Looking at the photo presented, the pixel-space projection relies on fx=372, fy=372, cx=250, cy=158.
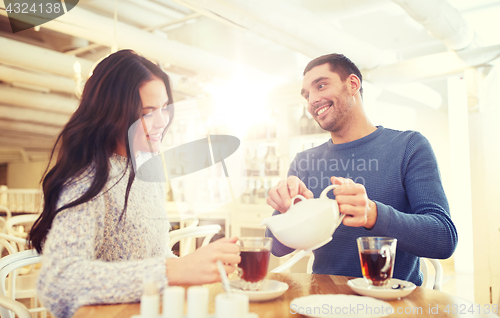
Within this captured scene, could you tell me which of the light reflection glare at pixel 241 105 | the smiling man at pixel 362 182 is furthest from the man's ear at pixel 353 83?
the light reflection glare at pixel 241 105

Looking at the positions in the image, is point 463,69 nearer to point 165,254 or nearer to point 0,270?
point 165,254

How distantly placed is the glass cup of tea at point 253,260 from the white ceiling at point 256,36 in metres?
1.96

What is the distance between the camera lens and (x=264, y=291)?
0.86m

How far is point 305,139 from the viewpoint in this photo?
403 centimetres

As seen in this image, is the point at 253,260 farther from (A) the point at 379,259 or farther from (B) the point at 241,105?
(B) the point at 241,105

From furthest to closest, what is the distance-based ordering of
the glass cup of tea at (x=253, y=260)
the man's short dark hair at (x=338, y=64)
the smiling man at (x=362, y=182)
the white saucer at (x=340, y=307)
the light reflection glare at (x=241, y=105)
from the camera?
the light reflection glare at (x=241, y=105)
the man's short dark hair at (x=338, y=64)
the smiling man at (x=362, y=182)
the glass cup of tea at (x=253, y=260)
the white saucer at (x=340, y=307)

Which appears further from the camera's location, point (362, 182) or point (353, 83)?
point (353, 83)

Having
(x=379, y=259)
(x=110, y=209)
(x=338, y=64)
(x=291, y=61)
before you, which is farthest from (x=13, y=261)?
(x=291, y=61)

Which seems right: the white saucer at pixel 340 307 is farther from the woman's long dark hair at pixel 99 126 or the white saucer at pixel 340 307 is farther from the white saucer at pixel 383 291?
the woman's long dark hair at pixel 99 126

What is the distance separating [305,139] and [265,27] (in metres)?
1.55

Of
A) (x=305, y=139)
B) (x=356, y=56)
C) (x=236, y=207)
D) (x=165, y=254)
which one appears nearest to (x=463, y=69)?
(x=356, y=56)

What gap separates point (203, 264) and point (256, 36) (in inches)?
148

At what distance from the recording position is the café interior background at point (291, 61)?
2877 millimetres

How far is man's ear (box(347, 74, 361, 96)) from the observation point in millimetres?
1713
